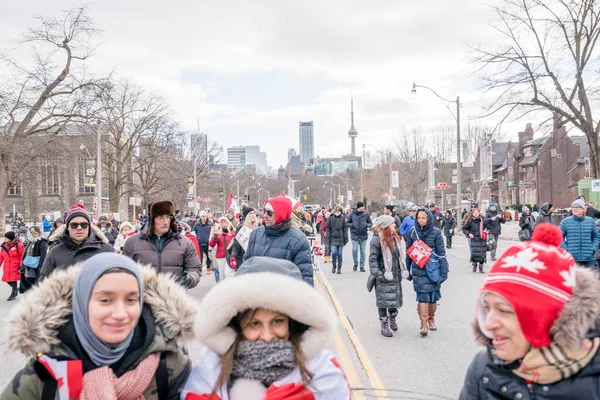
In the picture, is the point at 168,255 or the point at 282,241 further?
the point at 282,241

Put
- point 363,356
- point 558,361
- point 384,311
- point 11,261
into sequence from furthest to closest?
1. point 11,261
2. point 384,311
3. point 363,356
4. point 558,361

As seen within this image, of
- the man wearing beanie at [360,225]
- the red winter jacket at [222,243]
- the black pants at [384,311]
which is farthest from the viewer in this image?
the man wearing beanie at [360,225]

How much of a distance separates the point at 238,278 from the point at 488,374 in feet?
3.70

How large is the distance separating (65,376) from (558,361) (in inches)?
75.2

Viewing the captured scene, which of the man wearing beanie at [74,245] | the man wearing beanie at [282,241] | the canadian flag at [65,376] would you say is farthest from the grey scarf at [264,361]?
the man wearing beanie at [74,245]

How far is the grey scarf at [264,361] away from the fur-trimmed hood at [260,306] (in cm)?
7

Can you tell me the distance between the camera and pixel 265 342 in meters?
2.37

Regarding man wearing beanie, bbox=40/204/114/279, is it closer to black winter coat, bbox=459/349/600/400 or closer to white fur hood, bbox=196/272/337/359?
white fur hood, bbox=196/272/337/359

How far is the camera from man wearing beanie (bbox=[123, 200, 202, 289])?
5.86 m

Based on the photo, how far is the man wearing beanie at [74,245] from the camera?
19.1ft

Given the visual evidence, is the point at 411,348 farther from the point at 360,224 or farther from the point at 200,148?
the point at 200,148

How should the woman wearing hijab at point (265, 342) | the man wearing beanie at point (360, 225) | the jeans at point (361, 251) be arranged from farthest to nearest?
the jeans at point (361, 251), the man wearing beanie at point (360, 225), the woman wearing hijab at point (265, 342)

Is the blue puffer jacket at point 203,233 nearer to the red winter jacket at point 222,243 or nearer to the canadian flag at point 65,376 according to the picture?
the red winter jacket at point 222,243

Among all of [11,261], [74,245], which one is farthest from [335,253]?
[74,245]
